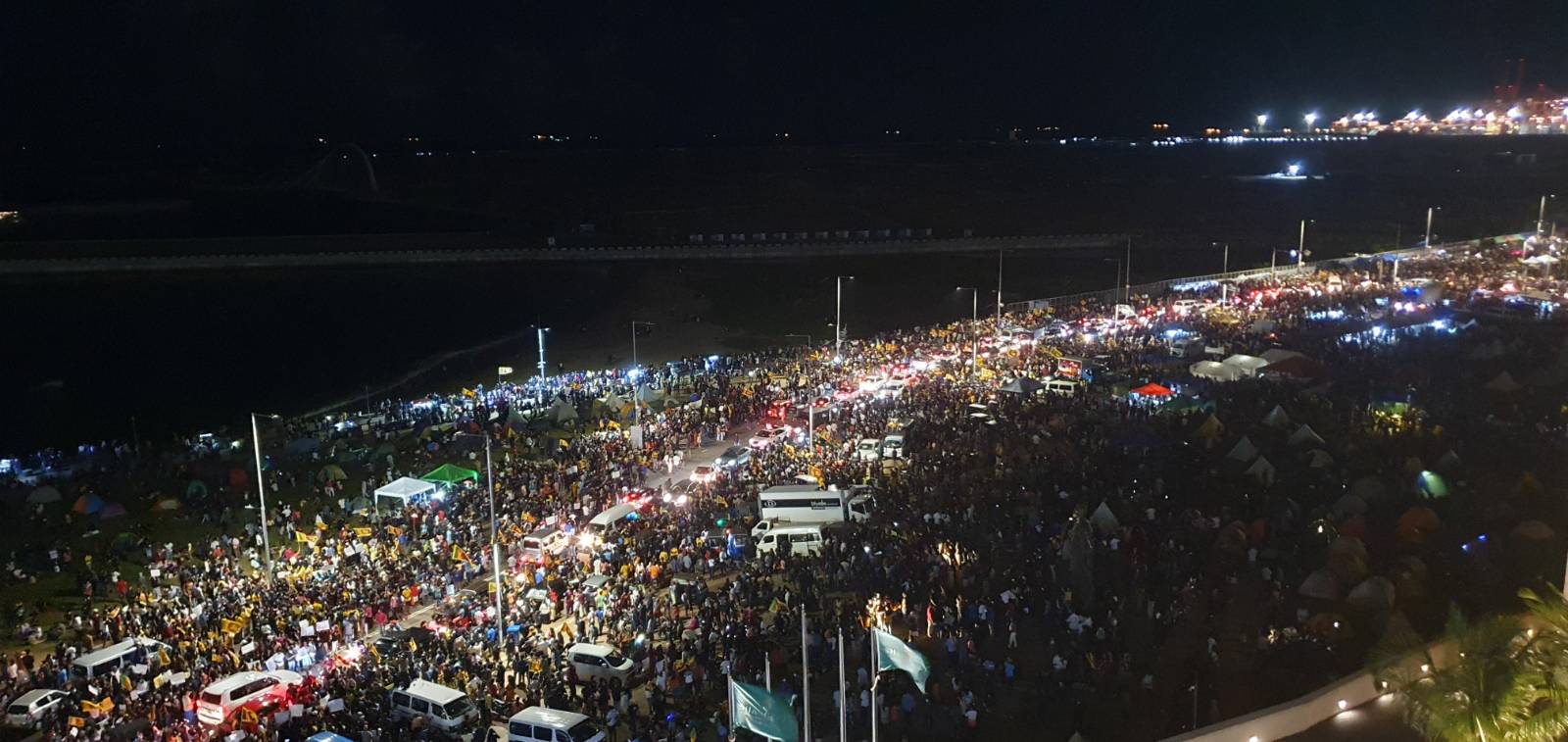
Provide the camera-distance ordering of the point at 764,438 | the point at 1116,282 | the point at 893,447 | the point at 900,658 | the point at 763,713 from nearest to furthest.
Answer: the point at 900,658 < the point at 763,713 < the point at 893,447 < the point at 764,438 < the point at 1116,282

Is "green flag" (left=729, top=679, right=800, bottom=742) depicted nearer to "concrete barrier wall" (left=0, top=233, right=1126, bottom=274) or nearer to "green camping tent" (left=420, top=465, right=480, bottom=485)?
"green camping tent" (left=420, top=465, right=480, bottom=485)

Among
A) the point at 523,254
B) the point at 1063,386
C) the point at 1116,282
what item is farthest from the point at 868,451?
the point at 523,254

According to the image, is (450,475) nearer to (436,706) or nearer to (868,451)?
(868,451)

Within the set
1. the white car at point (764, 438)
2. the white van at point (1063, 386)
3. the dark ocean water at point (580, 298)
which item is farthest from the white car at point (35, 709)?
the white van at point (1063, 386)

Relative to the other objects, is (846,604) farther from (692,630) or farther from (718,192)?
(718,192)

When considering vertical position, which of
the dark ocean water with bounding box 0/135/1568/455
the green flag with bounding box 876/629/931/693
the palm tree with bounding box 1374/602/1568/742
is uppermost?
the palm tree with bounding box 1374/602/1568/742

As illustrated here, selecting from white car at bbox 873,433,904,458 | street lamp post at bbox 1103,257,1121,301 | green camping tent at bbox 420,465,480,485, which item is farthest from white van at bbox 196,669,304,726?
street lamp post at bbox 1103,257,1121,301
